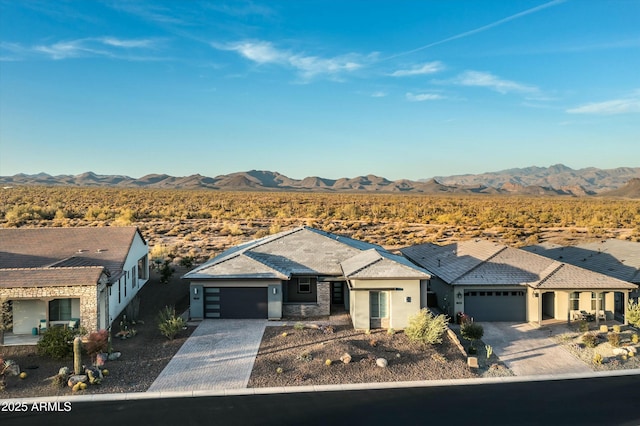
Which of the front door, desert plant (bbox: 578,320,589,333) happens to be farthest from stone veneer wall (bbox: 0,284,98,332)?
desert plant (bbox: 578,320,589,333)

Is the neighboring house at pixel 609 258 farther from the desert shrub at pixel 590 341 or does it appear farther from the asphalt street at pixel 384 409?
the asphalt street at pixel 384 409

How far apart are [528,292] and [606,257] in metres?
8.90

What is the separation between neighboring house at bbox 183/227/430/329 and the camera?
2188 centimetres

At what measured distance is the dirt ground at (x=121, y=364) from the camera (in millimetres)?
15281

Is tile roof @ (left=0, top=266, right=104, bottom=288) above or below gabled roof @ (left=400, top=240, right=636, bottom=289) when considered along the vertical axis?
above

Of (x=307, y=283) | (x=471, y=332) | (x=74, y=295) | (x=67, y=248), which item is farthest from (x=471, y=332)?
(x=67, y=248)

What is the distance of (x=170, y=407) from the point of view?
14.0m

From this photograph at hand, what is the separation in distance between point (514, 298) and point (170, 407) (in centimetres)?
1786

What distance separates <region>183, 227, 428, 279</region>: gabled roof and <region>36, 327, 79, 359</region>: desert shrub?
19.7 feet

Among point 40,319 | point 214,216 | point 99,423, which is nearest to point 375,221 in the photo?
point 214,216

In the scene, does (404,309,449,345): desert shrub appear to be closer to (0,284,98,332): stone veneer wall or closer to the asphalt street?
the asphalt street

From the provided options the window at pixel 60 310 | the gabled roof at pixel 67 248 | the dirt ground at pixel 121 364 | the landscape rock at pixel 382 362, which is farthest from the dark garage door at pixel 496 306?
the window at pixel 60 310

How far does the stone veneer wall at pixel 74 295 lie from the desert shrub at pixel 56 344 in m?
0.96

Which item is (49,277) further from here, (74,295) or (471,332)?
(471,332)
